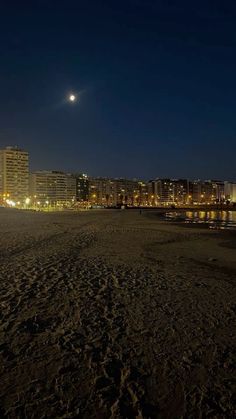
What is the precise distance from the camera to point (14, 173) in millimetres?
193250

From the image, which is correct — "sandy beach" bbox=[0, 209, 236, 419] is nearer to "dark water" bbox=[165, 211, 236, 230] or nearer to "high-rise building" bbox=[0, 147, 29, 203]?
"dark water" bbox=[165, 211, 236, 230]

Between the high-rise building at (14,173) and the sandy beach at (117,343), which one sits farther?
the high-rise building at (14,173)

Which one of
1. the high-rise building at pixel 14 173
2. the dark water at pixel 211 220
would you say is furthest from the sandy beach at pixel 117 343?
the high-rise building at pixel 14 173

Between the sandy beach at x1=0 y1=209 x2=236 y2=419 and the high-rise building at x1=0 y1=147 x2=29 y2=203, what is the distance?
18961 centimetres

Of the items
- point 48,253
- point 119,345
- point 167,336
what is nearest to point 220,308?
point 167,336

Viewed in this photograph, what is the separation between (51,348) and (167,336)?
2057 mm

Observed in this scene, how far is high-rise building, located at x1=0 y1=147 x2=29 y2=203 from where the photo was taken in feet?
622

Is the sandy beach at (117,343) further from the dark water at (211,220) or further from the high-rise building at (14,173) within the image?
the high-rise building at (14,173)

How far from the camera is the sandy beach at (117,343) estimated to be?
12.0 feet

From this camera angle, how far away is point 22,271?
400 inches

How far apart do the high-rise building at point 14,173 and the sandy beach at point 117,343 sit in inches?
7465

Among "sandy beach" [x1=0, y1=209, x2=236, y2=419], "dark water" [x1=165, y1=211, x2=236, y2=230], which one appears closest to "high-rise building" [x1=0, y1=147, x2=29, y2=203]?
"dark water" [x1=165, y1=211, x2=236, y2=230]

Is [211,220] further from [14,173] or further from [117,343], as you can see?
[14,173]

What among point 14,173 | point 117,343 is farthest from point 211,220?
point 14,173
